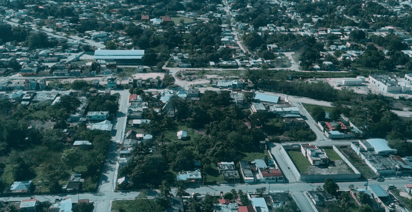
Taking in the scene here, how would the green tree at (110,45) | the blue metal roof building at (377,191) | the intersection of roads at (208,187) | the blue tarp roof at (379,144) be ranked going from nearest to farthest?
the intersection of roads at (208,187), the blue metal roof building at (377,191), the blue tarp roof at (379,144), the green tree at (110,45)

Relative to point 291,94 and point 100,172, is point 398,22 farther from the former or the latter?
point 100,172

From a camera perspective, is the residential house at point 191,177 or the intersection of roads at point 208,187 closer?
the intersection of roads at point 208,187

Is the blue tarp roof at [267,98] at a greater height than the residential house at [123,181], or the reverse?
the blue tarp roof at [267,98]

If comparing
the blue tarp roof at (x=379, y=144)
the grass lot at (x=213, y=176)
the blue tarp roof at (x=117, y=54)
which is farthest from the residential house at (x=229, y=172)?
the blue tarp roof at (x=117, y=54)

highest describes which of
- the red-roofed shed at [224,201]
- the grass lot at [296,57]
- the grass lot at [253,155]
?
the red-roofed shed at [224,201]

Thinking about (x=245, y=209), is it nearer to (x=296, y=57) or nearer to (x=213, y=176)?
(x=213, y=176)

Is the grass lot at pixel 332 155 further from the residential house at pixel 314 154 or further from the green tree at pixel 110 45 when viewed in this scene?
Answer: the green tree at pixel 110 45

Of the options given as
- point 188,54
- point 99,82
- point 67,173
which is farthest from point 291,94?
point 67,173
